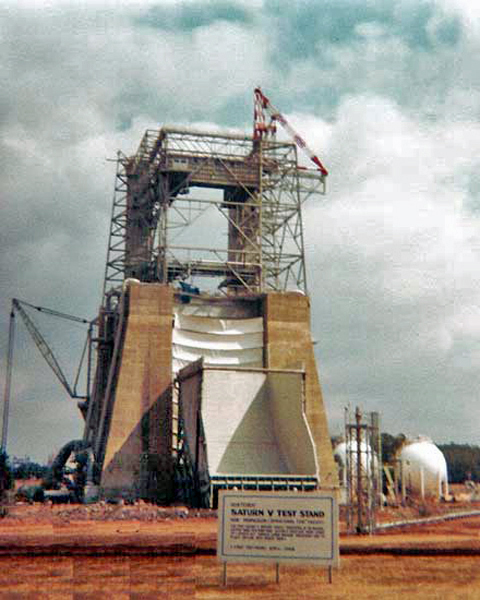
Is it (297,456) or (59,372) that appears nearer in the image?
(297,456)

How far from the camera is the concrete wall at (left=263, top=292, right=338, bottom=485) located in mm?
78500

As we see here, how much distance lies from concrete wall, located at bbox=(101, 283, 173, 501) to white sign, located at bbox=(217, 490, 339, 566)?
5018cm

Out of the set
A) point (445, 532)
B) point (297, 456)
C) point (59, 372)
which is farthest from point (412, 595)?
point (59, 372)

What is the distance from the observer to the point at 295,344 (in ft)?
264

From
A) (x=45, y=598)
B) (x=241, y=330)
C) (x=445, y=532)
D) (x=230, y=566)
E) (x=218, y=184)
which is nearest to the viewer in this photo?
(x=45, y=598)

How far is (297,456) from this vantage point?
67.2 m

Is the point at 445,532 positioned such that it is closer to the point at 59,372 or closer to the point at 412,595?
the point at 412,595

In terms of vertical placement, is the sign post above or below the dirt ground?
above

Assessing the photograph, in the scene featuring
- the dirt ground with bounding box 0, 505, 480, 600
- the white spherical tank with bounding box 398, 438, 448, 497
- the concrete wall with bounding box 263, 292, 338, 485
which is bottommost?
the dirt ground with bounding box 0, 505, 480, 600

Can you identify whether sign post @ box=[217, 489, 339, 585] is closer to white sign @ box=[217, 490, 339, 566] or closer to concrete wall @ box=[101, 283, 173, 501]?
white sign @ box=[217, 490, 339, 566]

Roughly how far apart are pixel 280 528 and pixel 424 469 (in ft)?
215

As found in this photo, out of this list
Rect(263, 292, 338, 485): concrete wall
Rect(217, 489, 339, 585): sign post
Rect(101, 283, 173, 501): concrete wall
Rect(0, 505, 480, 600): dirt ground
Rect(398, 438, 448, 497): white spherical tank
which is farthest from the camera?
Rect(398, 438, 448, 497): white spherical tank

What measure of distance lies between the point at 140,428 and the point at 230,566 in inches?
1828

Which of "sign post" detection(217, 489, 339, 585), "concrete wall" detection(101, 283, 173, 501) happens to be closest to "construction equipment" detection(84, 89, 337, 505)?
"concrete wall" detection(101, 283, 173, 501)
